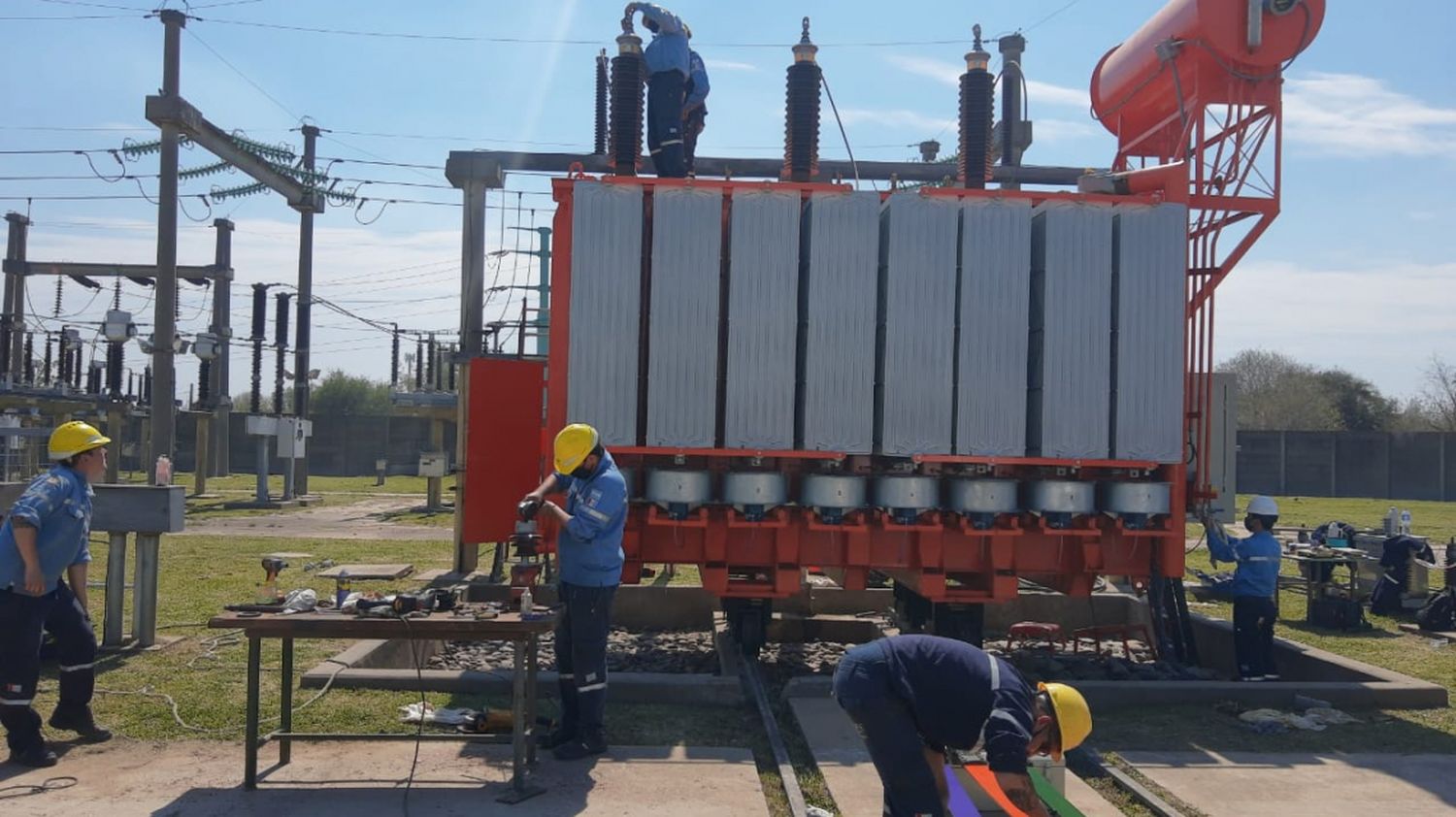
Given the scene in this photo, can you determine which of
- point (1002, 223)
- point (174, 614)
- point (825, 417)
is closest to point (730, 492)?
point (825, 417)

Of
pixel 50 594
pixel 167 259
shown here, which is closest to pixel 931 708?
pixel 50 594

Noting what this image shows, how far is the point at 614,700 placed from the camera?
350 inches

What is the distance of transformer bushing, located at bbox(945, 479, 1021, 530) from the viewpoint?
9.63 m

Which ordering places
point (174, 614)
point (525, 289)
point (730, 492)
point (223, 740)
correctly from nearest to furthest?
1. point (223, 740)
2. point (730, 492)
3. point (174, 614)
4. point (525, 289)

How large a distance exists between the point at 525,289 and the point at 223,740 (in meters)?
7.82

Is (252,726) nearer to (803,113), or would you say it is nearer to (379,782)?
(379,782)

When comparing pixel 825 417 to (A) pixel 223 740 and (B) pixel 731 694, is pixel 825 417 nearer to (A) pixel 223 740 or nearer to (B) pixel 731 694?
(B) pixel 731 694

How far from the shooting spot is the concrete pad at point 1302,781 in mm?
6980

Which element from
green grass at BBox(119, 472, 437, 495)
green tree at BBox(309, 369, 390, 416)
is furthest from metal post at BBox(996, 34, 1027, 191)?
green tree at BBox(309, 369, 390, 416)

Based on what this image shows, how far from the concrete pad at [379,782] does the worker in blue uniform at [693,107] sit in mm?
6345

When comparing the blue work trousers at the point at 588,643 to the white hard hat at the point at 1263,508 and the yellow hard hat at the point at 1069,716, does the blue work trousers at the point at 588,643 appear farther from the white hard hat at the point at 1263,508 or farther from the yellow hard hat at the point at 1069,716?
the white hard hat at the point at 1263,508

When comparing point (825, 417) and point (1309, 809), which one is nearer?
point (1309, 809)

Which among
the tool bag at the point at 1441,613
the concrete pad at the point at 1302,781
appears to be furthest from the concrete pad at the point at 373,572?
the tool bag at the point at 1441,613

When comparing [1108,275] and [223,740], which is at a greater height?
[1108,275]
